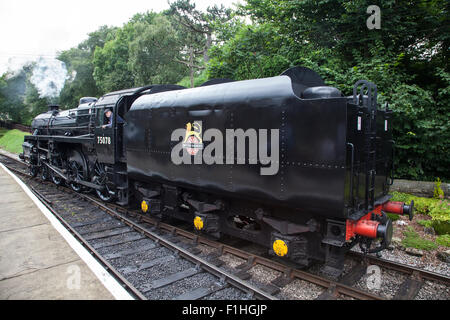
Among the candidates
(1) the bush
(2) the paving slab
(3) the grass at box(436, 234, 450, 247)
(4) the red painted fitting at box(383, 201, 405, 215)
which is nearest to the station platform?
(2) the paving slab

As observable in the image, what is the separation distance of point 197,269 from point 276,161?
227 centimetres

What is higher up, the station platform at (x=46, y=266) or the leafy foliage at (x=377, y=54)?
the leafy foliage at (x=377, y=54)

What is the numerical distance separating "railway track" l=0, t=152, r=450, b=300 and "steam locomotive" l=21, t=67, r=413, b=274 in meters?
0.32

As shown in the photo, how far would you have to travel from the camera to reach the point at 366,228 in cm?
412

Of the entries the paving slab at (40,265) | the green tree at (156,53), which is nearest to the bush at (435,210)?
the paving slab at (40,265)

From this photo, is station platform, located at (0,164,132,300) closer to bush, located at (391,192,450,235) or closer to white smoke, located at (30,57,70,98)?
bush, located at (391,192,450,235)

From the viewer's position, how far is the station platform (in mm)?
3830

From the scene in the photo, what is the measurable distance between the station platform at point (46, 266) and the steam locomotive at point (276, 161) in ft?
6.89

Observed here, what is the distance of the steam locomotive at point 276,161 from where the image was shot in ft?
12.8

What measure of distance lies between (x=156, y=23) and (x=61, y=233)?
23.5 metres

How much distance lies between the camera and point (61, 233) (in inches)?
237

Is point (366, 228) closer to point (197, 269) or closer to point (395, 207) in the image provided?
point (395, 207)

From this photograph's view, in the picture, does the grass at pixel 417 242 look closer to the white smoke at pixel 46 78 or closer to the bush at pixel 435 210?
the bush at pixel 435 210

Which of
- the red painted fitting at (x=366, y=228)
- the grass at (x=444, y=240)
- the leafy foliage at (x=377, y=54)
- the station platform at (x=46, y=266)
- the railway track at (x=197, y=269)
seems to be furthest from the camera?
the leafy foliage at (x=377, y=54)
